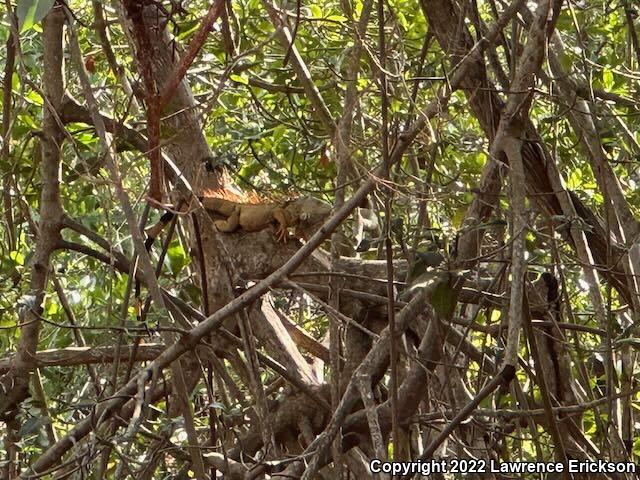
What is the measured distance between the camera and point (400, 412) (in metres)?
2.43

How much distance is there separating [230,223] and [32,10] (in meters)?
2.57

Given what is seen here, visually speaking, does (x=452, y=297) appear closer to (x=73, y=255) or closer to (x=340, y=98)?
(x=340, y=98)

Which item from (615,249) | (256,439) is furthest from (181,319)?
(615,249)

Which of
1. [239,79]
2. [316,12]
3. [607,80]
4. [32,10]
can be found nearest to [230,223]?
[239,79]

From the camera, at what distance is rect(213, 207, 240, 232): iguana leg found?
3.51 metres

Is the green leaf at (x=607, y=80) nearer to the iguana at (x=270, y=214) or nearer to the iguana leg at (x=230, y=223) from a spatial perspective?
the iguana at (x=270, y=214)

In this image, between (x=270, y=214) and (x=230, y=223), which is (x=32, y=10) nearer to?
(x=230, y=223)

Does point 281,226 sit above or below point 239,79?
below

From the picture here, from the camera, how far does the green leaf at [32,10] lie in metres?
1.00

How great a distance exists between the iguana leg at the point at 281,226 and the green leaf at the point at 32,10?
2.51 m

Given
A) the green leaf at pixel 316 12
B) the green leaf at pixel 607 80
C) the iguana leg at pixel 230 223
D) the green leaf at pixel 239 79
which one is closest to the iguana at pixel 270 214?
the iguana leg at pixel 230 223

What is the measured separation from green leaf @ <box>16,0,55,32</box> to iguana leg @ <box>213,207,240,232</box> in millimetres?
2470

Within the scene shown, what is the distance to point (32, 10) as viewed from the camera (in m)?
1.00

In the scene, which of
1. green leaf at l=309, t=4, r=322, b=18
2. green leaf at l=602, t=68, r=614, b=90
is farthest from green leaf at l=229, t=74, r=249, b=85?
green leaf at l=602, t=68, r=614, b=90
